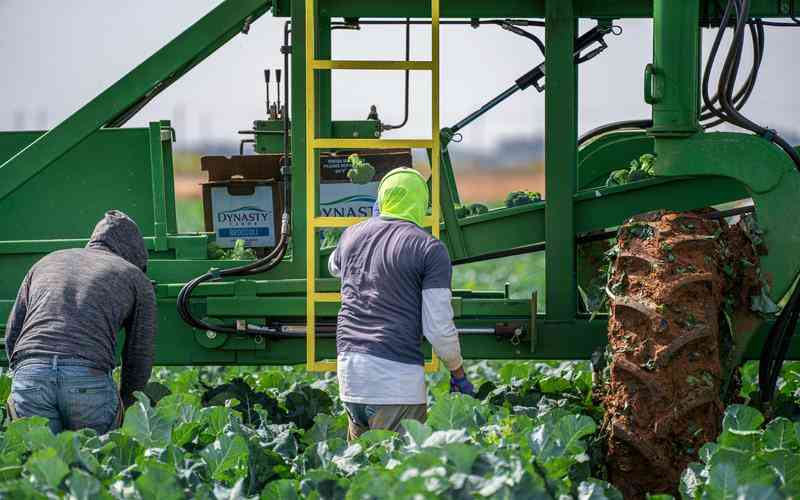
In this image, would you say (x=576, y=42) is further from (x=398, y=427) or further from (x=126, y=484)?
(x=126, y=484)

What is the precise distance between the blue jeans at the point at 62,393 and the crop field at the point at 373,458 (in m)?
0.27

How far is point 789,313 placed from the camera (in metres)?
6.93

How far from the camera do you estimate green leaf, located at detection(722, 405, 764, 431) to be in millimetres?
5879

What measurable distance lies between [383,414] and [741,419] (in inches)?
60.8

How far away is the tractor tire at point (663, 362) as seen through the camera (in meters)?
5.96

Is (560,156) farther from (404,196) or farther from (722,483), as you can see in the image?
(722,483)

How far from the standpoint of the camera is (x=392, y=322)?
19.9 feet

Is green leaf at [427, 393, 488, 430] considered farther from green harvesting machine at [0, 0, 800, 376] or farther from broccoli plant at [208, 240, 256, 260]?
broccoli plant at [208, 240, 256, 260]

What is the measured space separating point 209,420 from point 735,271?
2.53m

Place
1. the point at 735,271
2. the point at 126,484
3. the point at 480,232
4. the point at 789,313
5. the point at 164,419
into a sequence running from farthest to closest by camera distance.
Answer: the point at 480,232 < the point at 789,313 < the point at 735,271 < the point at 164,419 < the point at 126,484

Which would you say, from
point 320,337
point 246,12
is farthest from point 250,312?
point 246,12

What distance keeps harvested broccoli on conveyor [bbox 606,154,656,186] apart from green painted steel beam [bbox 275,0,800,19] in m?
0.79

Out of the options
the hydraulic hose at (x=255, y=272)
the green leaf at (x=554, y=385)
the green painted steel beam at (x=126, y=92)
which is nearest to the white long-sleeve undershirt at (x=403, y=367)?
the hydraulic hose at (x=255, y=272)

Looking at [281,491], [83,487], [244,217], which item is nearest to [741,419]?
[281,491]
